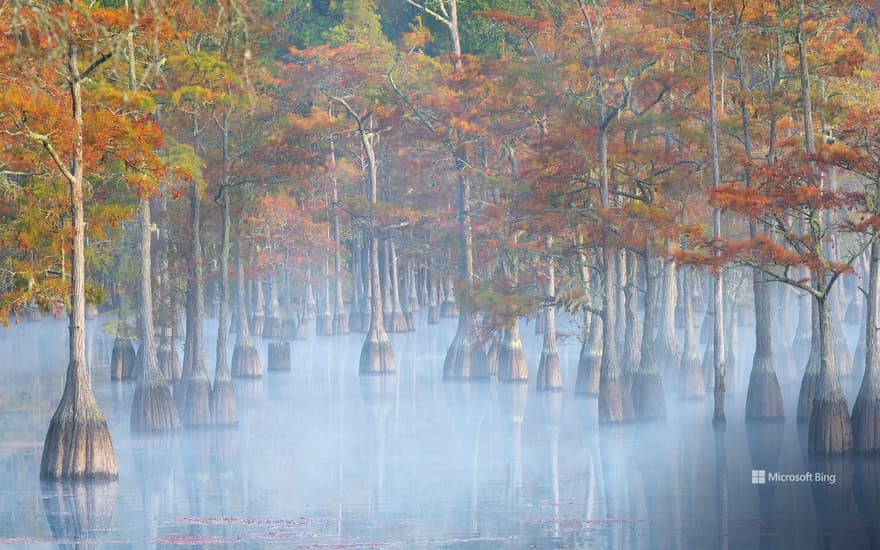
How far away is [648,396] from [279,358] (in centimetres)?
2087

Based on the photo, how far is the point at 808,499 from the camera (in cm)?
2302

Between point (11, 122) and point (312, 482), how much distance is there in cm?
940

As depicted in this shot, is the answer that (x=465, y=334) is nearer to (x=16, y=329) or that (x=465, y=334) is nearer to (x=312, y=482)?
(x=312, y=482)

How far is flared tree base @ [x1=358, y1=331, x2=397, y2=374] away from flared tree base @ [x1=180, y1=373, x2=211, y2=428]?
14.1 m

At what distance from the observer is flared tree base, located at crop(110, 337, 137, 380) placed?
151ft

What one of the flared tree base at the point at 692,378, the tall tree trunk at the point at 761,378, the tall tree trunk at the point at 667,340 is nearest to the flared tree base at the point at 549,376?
the tall tree trunk at the point at 667,340

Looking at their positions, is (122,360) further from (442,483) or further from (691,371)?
(442,483)

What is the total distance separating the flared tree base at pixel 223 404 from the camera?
34.5 m

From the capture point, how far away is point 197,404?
3422cm

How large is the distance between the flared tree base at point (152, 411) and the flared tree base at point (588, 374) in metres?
14.1

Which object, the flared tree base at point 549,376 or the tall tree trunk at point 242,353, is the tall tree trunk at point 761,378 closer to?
the flared tree base at point 549,376

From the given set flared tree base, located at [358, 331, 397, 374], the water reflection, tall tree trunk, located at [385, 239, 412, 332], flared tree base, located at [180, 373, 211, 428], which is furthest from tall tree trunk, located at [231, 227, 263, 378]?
the water reflection

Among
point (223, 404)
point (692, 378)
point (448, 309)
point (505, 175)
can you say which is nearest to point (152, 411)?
point (223, 404)

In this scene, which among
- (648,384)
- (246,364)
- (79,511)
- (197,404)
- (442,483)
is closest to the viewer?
(79,511)
